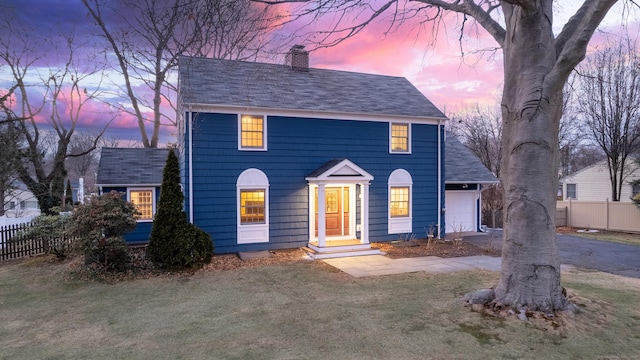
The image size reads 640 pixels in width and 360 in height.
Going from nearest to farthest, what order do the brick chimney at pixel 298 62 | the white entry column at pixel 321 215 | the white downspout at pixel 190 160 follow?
the white downspout at pixel 190 160
the white entry column at pixel 321 215
the brick chimney at pixel 298 62

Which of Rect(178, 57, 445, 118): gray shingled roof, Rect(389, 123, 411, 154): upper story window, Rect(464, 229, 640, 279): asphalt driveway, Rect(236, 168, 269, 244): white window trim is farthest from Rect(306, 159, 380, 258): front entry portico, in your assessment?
Rect(464, 229, 640, 279): asphalt driveway

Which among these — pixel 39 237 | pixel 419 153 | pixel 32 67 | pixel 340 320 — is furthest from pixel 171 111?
pixel 340 320

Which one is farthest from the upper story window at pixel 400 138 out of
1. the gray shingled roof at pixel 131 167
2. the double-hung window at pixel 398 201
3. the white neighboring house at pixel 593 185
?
the white neighboring house at pixel 593 185

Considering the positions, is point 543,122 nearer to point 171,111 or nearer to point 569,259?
point 569,259

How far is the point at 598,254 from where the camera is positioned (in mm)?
11969

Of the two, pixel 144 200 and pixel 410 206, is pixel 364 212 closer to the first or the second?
pixel 410 206

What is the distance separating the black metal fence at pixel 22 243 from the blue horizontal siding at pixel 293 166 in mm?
4962

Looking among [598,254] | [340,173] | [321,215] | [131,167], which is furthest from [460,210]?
[131,167]

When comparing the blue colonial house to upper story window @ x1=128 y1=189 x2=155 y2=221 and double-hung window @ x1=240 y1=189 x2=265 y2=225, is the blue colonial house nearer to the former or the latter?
double-hung window @ x1=240 y1=189 x2=265 y2=225

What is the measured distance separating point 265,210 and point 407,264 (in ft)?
15.9

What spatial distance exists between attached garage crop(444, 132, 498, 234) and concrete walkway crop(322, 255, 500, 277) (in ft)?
17.1

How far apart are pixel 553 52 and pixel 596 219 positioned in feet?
53.0

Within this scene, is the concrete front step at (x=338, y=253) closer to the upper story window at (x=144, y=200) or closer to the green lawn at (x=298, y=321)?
the green lawn at (x=298, y=321)

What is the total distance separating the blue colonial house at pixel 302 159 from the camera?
11.7 meters
